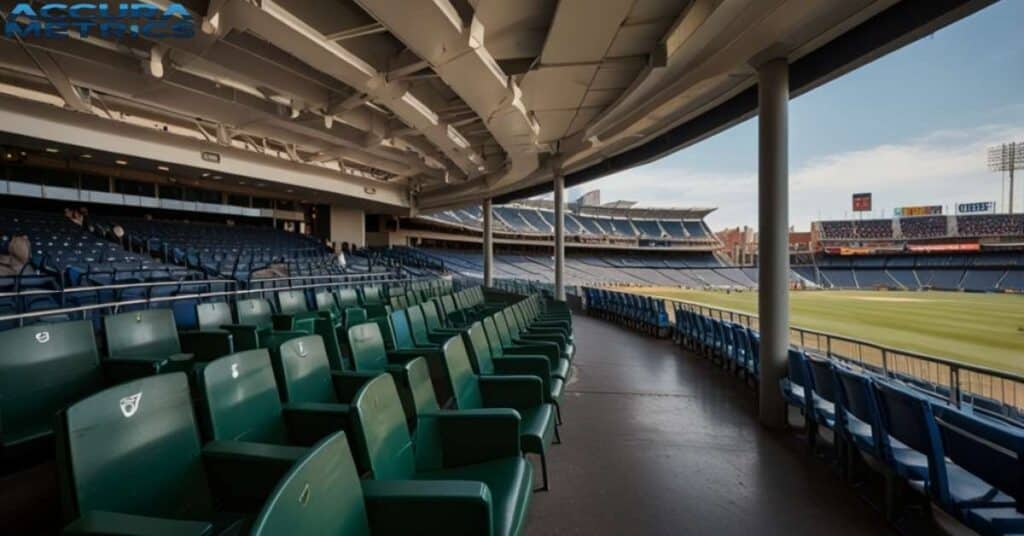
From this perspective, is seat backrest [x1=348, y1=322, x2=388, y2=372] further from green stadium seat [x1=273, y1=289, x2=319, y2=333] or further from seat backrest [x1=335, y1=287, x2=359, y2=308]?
seat backrest [x1=335, y1=287, x2=359, y2=308]

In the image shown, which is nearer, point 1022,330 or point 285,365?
point 285,365

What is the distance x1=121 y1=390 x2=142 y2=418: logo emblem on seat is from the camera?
1.43m

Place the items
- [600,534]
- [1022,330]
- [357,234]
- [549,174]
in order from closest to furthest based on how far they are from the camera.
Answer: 1. [600,534]
2. [549,174]
3. [1022,330]
4. [357,234]

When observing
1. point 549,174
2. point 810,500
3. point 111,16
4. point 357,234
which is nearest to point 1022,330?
→ point 549,174

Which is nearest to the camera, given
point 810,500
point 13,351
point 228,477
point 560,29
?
point 228,477

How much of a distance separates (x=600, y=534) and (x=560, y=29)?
4826mm

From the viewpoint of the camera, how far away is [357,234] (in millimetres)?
23453

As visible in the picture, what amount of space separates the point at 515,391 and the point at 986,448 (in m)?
2.43

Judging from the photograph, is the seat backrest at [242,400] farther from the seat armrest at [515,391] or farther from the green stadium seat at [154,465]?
the seat armrest at [515,391]

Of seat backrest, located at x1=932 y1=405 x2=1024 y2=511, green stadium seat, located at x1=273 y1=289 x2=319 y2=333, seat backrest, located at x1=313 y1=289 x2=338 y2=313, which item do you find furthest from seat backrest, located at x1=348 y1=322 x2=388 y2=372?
seat backrest, located at x1=932 y1=405 x2=1024 y2=511

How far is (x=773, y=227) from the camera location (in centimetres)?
445

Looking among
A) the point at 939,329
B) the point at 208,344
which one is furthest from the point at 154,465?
the point at 939,329

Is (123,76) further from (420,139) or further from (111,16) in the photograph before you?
(420,139)

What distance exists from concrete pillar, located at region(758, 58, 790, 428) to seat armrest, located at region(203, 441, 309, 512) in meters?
4.39
